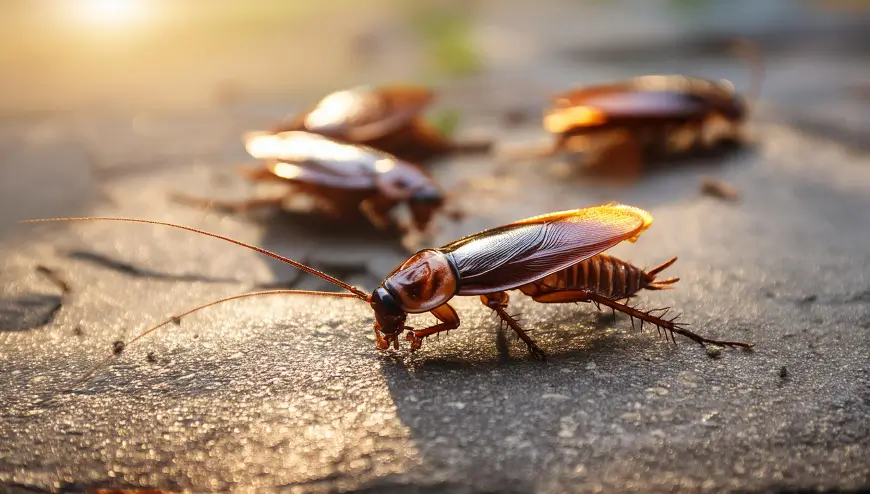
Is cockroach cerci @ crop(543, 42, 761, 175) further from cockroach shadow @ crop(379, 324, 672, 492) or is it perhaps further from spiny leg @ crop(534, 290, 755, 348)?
cockroach shadow @ crop(379, 324, 672, 492)

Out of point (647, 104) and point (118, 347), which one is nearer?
point (118, 347)

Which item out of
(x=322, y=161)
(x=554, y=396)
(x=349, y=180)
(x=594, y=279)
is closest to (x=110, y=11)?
(x=322, y=161)

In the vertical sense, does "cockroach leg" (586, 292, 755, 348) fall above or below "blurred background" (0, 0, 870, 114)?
below

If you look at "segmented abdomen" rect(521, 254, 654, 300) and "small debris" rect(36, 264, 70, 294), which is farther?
"small debris" rect(36, 264, 70, 294)

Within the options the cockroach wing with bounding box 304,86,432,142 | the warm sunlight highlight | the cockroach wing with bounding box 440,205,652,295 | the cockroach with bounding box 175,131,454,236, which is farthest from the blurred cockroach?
the warm sunlight highlight

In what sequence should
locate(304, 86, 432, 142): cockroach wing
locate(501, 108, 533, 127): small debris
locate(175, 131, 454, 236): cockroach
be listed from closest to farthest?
locate(175, 131, 454, 236): cockroach
locate(304, 86, 432, 142): cockroach wing
locate(501, 108, 533, 127): small debris

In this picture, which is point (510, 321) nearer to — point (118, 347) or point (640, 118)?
point (118, 347)

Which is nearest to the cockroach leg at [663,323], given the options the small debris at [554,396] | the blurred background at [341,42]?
the small debris at [554,396]

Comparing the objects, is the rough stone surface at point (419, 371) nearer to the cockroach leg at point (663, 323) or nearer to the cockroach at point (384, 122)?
the cockroach leg at point (663, 323)
